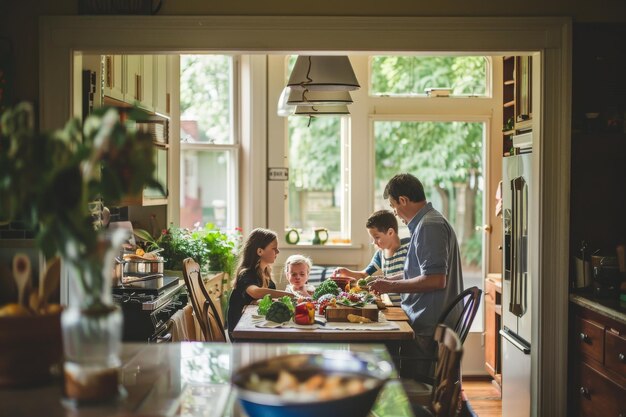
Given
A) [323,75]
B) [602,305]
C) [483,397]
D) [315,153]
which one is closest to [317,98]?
[323,75]

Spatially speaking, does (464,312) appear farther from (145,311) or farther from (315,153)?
(315,153)

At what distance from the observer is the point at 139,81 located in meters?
5.25

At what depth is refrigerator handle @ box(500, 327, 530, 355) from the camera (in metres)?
4.16

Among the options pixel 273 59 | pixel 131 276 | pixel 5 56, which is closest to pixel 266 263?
pixel 131 276

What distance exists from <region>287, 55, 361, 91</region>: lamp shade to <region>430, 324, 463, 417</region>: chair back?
167 centimetres

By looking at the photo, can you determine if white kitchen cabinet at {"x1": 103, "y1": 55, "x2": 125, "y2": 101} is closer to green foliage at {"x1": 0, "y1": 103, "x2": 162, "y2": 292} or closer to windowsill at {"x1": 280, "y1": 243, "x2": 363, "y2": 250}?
windowsill at {"x1": 280, "y1": 243, "x2": 363, "y2": 250}

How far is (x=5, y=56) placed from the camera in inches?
149

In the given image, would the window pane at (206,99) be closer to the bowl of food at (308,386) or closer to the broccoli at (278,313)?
the broccoli at (278,313)

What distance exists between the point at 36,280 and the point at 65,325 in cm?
215

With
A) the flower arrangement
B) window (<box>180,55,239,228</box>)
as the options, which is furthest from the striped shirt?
window (<box>180,55,239,228</box>)

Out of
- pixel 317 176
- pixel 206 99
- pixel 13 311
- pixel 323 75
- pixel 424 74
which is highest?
pixel 424 74

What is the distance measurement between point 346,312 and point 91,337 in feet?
7.49

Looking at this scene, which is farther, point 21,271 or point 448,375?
point 448,375

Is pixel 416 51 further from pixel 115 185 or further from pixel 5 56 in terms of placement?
pixel 115 185
